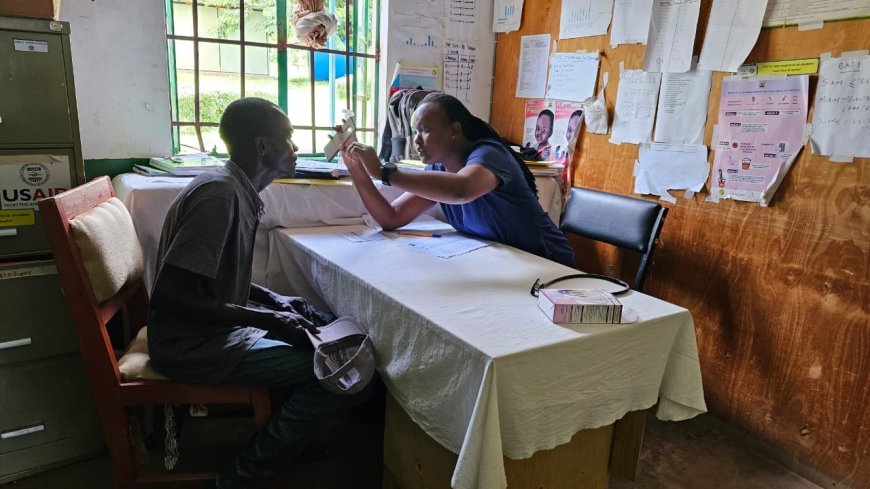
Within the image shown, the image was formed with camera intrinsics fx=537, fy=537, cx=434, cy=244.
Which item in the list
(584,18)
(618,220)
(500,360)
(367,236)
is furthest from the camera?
(584,18)

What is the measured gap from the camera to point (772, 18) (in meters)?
1.80

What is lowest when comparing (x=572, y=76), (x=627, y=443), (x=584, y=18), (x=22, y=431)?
(x=22, y=431)

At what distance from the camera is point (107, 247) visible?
1.31m

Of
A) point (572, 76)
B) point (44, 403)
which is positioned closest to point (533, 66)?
point (572, 76)

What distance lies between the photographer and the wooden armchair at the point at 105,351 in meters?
1.19

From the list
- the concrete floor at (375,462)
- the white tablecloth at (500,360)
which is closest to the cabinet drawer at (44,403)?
the concrete floor at (375,462)

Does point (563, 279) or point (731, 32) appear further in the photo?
point (731, 32)

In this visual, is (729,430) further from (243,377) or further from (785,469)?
(243,377)

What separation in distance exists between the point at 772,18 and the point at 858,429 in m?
1.36

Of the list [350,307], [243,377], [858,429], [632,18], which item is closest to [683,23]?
[632,18]

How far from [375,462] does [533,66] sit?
2.05m

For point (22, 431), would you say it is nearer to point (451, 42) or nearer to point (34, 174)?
point (34, 174)

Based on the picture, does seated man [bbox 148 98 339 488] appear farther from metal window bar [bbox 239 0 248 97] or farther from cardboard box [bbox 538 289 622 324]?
metal window bar [bbox 239 0 248 97]

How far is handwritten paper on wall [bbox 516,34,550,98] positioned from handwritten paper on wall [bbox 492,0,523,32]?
0.36ft
